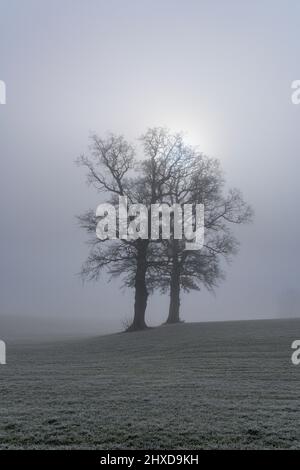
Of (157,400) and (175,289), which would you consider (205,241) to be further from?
(157,400)

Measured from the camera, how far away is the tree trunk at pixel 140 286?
3850cm

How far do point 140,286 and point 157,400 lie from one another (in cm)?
2667

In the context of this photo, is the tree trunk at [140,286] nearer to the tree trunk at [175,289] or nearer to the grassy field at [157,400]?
the tree trunk at [175,289]

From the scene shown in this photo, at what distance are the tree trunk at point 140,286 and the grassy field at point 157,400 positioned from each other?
46.4 feet

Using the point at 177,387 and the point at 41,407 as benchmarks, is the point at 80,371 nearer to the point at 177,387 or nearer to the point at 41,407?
the point at 177,387

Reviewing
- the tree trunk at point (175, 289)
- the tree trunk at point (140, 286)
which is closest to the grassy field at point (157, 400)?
the tree trunk at point (140, 286)

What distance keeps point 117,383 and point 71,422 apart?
504 cm

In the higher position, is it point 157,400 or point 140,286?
point 140,286

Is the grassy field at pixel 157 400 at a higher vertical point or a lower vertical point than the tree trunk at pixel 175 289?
lower

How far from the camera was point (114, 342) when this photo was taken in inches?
1264

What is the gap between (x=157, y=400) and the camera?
12.4 m

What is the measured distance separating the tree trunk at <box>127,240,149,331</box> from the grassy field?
46.4 ft

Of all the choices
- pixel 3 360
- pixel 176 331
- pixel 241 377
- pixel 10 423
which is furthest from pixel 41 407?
pixel 176 331

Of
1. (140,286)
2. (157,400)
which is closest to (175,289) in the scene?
(140,286)
